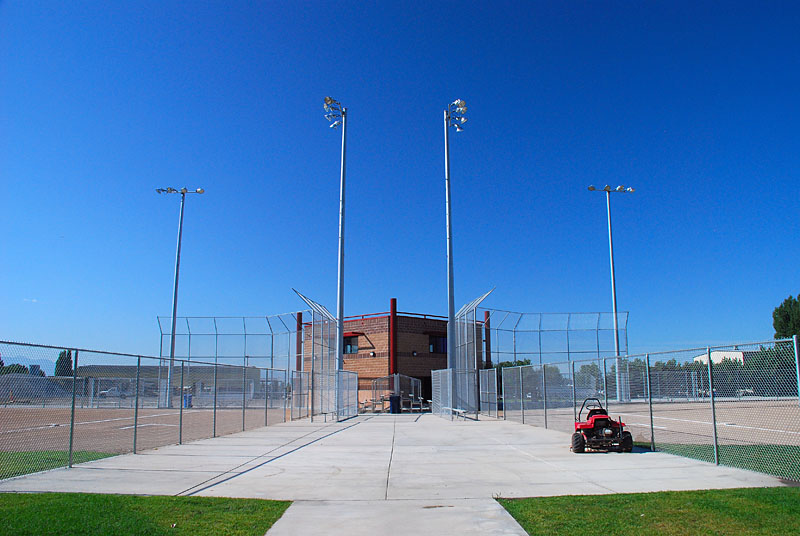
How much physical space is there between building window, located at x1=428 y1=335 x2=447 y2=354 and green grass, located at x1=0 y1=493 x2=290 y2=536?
33088mm

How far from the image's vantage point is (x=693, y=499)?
766 cm

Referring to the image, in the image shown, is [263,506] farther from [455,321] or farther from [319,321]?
[455,321]

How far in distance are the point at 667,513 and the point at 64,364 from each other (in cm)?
1009

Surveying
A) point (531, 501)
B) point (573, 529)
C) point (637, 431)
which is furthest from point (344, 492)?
point (637, 431)

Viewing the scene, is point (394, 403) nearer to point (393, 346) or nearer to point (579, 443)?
point (393, 346)

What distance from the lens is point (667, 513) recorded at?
695 centimetres

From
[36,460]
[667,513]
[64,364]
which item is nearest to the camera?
[667,513]

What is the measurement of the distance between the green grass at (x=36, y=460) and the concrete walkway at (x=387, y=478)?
46 centimetres

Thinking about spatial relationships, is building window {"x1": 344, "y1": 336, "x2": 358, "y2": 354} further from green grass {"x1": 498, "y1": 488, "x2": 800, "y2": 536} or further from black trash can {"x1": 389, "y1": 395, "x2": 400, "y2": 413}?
green grass {"x1": 498, "y1": 488, "x2": 800, "y2": 536}

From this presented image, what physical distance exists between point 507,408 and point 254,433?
11.8m

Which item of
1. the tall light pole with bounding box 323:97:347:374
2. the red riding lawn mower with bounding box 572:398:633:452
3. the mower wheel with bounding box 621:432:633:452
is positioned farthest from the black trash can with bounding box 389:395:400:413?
the mower wheel with bounding box 621:432:633:452

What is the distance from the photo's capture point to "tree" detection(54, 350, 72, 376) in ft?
34.5

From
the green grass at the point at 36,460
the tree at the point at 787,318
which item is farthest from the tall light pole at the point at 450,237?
the tree at the point at 787,318

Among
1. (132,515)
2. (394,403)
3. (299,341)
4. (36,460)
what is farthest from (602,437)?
(299,341)
